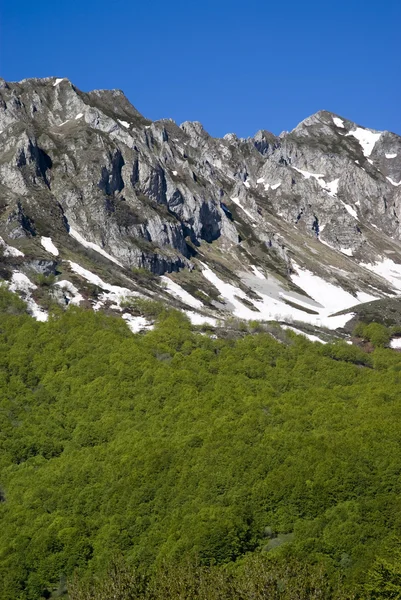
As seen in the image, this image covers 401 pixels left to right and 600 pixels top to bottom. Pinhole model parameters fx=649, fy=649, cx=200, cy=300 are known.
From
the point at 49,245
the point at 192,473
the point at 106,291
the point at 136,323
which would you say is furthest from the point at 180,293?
the point at 192,473

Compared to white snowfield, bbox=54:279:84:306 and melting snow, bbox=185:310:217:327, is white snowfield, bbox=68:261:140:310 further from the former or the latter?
melting snow, bbox=185:310:217:327

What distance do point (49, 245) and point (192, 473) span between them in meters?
118

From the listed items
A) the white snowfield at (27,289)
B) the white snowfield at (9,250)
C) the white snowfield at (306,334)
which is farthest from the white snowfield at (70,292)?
the white snowfield at (306,334)

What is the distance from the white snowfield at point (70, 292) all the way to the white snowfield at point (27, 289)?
→ 649cm

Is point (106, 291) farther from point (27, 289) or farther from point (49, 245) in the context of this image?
point (49, 245)

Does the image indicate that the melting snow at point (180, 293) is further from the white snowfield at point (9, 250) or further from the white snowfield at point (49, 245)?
the white snowfield at point (9, 250)

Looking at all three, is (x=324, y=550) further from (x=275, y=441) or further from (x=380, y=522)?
(x=275, y=441)

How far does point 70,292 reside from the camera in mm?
136000

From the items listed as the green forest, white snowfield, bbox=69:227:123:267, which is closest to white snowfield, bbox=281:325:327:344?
the green forest

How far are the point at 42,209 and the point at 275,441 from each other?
143835 millimetres

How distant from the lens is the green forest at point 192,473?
47156mm

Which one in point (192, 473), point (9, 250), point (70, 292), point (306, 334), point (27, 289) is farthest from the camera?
point (9, 250)

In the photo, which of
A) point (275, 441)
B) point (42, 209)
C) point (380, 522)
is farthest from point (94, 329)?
point (42, 209)

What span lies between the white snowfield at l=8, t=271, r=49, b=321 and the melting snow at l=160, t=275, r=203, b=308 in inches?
1965
